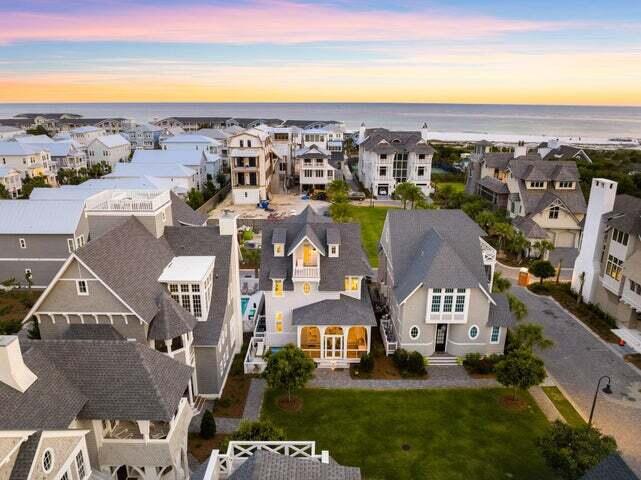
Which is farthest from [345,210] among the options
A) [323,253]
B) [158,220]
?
[158,220]

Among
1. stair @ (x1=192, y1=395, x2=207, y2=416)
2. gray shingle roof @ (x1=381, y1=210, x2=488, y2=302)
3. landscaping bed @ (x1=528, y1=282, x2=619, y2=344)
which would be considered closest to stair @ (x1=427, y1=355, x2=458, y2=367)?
gray shingle roof @ (x1=381, y1=210, x2=488, y2=302)

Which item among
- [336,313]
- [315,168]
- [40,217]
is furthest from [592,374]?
[315,168]

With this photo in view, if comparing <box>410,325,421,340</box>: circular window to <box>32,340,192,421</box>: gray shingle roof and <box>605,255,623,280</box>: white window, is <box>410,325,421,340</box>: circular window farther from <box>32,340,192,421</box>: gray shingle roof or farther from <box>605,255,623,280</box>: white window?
<box>605,255,623,280</box>: white window

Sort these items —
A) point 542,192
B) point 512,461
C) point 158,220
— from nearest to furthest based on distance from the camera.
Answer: point 512,461
point 158,220
point 542,192

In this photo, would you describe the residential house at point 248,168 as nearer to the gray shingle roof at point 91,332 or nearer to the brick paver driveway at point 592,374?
the brick paver driveway at point 592,374

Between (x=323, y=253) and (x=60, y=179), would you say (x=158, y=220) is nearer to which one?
(x=323, y=253)
